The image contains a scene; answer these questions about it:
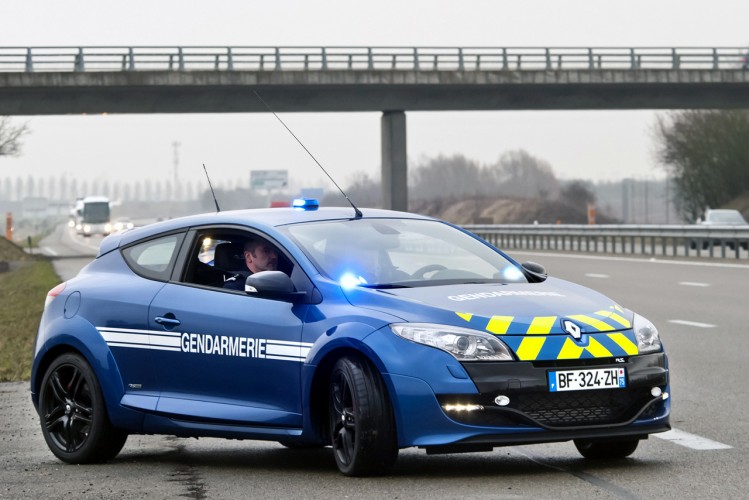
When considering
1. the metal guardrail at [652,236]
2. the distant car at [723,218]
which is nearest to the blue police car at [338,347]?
the metal guardrail at [652,236]

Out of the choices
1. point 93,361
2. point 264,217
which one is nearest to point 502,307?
point 264,217

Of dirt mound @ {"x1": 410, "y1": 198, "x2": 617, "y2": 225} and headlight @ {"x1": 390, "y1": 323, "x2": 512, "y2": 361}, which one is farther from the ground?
headlight @ {"x1": 390, "y1": 323, "x2": 512, "y2": 361}

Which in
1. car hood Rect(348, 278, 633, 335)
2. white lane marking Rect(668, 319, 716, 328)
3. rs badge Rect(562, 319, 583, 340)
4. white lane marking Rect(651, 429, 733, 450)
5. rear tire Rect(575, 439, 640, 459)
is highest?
car hood Rect(348, 278, 633, 335)

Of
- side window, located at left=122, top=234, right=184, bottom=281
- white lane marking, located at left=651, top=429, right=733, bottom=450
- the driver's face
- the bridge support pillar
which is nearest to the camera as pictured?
the driver's face

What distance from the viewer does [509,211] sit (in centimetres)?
12106

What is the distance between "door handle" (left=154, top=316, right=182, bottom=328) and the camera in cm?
812

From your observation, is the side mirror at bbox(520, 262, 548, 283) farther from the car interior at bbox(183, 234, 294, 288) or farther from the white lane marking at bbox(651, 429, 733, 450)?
the car interior at bbox(183, 234, 294, 288)

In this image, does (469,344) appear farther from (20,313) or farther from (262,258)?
(20,313)

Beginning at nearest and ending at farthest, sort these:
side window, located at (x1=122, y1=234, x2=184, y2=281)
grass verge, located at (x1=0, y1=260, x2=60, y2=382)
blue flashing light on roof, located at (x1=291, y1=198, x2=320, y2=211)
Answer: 1. side window, located at (x1=122, y1=234, x2=184, y2=281)
2. blue flashing light on roof, located at (x1=291, y1=198, x2=320, y2=211)
3. grass verge, located at (x1=0, y1=260, x2=60, y2=382)

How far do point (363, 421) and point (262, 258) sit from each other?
1477 millimetres

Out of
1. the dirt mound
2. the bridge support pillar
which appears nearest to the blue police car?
the bridge support pillar

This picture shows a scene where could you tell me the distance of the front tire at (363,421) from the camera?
6.95m

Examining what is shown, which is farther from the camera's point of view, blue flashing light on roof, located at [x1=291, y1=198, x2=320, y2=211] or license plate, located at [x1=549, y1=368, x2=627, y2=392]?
blue flashing light on roof, located at [x1=291, y1=198, x2=320, y2=211]

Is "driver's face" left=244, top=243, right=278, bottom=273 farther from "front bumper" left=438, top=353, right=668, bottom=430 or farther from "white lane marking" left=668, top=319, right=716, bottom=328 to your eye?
"white lane marking" left=668, top=319, right=716, bottom=328
